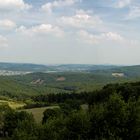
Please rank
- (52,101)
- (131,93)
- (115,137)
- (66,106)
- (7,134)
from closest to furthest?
(115,137) → (7,134) → (131,93) → (66,106) → (52,101)

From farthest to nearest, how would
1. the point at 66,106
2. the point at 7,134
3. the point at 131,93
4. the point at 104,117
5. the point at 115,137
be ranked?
the point at 66,106
the point at 131,93
the point at 7,134
the point at 104,117
the point at 115,137

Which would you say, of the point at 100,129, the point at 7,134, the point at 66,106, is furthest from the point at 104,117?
the point at 66,106

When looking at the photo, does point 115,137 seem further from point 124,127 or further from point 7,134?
point 7,134

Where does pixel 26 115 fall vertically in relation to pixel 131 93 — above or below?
below

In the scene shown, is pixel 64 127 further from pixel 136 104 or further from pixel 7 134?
pixel 7 134

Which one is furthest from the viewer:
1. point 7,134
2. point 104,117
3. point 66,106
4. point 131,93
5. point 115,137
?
point 66,106

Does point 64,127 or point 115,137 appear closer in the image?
point 115,137

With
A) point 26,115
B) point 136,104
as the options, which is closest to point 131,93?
point 26,115

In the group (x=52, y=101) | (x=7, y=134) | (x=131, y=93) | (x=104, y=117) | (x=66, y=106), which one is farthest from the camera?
(x=52, y=101)

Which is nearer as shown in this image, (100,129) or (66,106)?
(100,129)
